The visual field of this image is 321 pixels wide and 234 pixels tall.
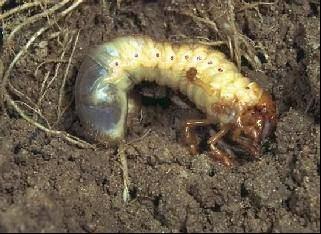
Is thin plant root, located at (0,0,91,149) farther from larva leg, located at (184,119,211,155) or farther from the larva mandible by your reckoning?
larva leg, located at (184,119,211,155)

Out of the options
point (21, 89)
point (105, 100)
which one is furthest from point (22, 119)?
point (105, 100)

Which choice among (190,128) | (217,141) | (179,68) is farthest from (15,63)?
(217,141)

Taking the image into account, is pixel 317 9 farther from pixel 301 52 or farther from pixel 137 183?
pixel 137 183

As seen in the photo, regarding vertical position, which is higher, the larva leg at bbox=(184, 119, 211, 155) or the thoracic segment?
the thoracic segment

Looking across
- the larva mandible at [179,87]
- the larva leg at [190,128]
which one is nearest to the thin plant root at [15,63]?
the larva mandible at [179,87]

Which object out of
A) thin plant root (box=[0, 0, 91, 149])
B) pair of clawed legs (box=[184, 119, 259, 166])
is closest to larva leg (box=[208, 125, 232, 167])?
→ pair of clawed legs (box=[184, 119, 259, 166])
